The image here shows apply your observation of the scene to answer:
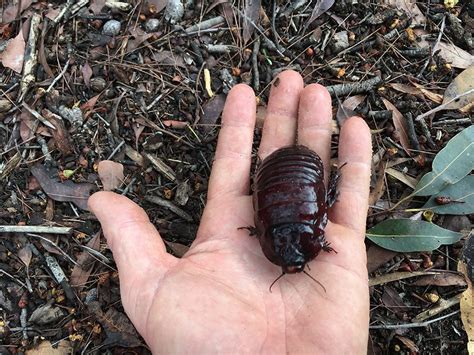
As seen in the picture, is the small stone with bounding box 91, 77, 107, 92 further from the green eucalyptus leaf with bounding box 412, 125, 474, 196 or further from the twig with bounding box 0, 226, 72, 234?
the green eucalyptus leaf with bounding box 412, 125, 474, 196

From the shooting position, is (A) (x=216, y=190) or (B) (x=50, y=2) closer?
(A) (x=216, y=190)

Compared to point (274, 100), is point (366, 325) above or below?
below

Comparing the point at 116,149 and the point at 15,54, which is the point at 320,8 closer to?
the point at 116,149

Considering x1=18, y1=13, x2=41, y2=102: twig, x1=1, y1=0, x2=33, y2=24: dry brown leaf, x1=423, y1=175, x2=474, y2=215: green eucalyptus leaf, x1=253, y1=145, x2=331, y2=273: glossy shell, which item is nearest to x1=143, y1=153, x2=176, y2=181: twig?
x1=253, y1=145, x2=331, y2=273: glossy shell

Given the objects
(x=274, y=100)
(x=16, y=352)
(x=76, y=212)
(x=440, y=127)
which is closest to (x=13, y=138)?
(x=76, y=212)

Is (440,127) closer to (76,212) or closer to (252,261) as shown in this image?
(252,261)

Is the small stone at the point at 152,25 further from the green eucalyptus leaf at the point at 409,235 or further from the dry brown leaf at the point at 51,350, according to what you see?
the dry brown leaf at the point at 51,350
